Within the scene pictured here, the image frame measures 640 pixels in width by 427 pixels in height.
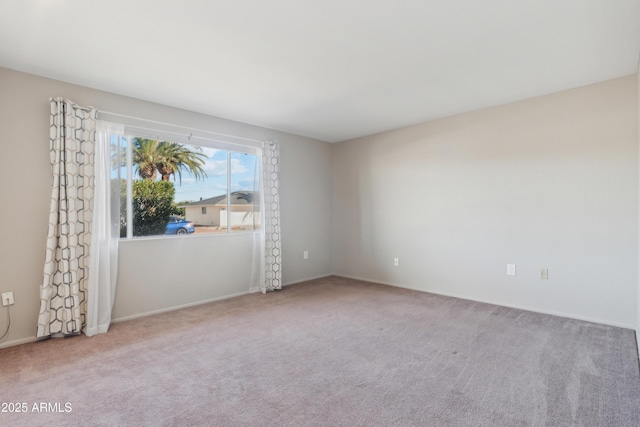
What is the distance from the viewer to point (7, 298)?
2.69 m

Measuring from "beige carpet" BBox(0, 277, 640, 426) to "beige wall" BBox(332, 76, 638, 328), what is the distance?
48 centimetres

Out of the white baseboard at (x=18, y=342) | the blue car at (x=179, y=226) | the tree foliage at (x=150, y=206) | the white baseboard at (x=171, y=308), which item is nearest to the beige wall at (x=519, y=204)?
the white baseboard at (x=171, y=308)

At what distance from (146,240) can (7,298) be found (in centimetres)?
117

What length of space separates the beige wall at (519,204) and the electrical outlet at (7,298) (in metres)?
4.14

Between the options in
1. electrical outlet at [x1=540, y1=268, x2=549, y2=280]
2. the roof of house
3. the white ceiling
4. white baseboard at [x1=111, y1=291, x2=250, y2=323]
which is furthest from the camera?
the roof of house

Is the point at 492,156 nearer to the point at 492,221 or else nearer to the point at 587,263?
the point at 492,221

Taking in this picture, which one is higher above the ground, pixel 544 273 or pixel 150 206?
pixel 150 206

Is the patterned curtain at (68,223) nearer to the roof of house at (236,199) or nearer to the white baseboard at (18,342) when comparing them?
the white baseboard at (18,342)

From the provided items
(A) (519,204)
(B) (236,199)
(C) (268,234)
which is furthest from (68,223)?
(A) (519,204)

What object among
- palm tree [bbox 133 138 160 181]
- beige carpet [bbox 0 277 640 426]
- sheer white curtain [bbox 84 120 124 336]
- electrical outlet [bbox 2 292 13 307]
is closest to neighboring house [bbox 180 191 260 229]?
palm tree [bbox 133 138 160 181]

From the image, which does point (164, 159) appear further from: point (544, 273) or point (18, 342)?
point (544, 273)

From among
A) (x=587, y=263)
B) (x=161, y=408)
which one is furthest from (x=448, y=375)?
(x=587, y=263)

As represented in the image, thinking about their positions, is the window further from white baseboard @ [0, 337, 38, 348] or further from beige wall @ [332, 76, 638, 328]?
beige wall @ [332, 76, 638, 328]

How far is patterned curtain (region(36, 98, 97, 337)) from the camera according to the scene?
281 cm
